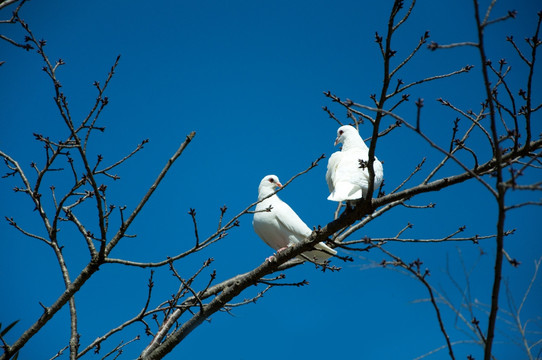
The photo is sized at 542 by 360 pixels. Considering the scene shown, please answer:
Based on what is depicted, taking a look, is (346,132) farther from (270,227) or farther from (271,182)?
(271,182)

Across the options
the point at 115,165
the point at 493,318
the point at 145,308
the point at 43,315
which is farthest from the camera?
the point at 115,165

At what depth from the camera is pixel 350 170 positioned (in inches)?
174

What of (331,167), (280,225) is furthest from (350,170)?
(280,225)

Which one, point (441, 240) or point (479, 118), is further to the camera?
point (479, 118)

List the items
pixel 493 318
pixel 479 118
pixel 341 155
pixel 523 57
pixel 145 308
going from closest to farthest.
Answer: pixel 493 318, pixel 523 57, pixel 145 308, pixel 479 118, pixel 341 155

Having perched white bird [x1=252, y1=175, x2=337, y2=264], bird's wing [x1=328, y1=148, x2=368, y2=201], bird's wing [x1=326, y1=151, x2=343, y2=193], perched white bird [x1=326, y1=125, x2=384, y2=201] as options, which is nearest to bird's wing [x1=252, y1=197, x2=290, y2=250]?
perched white bird [x1=252, y1=175, x2=337, y2=264]

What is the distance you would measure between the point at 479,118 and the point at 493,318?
9.88ft

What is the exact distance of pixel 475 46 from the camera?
192cm

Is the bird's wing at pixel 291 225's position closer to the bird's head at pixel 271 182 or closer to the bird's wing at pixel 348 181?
the bird's head at pixel 271 182

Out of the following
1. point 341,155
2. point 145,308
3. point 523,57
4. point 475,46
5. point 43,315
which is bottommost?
point 475,46

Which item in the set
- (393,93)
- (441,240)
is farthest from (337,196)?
(393,93)

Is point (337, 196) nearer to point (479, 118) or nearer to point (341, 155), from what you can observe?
point (341, 155)

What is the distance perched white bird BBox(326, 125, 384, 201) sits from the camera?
4.14 m

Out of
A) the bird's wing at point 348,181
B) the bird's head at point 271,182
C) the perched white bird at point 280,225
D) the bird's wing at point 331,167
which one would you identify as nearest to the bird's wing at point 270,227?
the perched white bird at point 280,225
